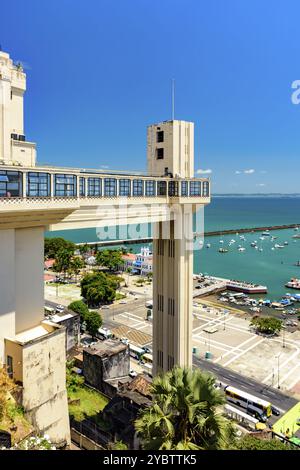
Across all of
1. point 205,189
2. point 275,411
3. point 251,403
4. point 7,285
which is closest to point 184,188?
point 205,189

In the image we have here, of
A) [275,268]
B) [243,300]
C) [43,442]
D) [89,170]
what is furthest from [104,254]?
[43,442]

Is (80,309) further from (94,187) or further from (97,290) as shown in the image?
(94,187)

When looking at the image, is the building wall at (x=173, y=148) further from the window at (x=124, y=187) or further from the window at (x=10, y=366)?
the window at (x=10, y=366)

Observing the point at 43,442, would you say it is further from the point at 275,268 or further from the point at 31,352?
the point at 275,268

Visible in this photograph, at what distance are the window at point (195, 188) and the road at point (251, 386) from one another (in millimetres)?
22464

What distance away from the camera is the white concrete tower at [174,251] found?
26.1 meters

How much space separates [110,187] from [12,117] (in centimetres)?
629

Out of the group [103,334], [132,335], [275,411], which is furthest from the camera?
[132,335]

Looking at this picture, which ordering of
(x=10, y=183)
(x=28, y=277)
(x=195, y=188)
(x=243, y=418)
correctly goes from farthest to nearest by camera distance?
(x=243, y=418) < (x=195, y=188) < (x=28, y=277) < (x=10, y=183)

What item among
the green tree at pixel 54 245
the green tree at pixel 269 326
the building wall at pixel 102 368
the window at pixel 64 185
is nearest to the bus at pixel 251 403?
the building wall at pixel 102 368

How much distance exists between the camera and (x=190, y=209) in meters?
27.1

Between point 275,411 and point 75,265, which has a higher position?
point 75,265

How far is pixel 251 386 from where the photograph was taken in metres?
38.2
